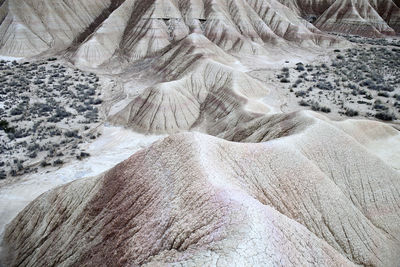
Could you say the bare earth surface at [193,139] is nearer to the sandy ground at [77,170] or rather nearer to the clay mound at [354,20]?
the sandy ground at [77,170]

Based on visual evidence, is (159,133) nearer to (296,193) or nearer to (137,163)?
(137,163)

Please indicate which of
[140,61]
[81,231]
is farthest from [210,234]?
[140,61]

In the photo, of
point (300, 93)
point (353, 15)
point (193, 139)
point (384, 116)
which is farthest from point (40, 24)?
point (353, 15)

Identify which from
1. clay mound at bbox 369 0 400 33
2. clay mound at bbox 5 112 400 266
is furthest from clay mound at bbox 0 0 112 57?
clay mound at bbox 369 0 400 33

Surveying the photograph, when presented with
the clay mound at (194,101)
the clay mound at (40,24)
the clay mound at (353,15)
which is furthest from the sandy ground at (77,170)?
the clay mound at (353,15)

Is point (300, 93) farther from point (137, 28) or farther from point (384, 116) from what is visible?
point (137, 28)

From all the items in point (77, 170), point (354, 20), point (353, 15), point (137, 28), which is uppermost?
point (137, 28)

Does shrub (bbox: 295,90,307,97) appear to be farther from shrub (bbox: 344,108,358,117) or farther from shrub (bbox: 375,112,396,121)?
shrub (bbox: 375,112,396,121)
